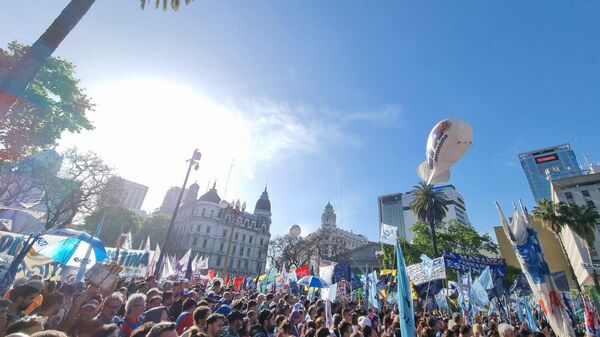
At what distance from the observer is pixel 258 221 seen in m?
85.2

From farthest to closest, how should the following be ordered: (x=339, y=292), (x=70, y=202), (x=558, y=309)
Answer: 1. (x=70, y=202)
2. (x=339, y=292)
3. (x=558, y=309)

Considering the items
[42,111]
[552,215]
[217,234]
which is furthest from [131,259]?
[217,234]

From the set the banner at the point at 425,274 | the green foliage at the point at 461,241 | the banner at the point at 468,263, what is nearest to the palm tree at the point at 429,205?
the green foliage at the point at 461,241

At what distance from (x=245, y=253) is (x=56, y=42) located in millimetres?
76541

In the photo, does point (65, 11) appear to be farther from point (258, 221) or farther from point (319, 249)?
point (258, 221)

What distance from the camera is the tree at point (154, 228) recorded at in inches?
2447

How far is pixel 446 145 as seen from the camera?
28.8ft

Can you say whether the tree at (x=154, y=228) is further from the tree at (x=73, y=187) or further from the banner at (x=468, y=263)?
the banner at (x=468, y=263)

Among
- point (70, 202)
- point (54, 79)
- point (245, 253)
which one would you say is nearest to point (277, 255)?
point (245, 253)

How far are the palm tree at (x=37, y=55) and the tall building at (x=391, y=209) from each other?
511 ft

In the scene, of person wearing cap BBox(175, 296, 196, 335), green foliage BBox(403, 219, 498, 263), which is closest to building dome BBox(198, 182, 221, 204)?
green foliage BBox(403, 219, 498, 263)

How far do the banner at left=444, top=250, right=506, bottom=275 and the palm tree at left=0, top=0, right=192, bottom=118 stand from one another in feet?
60.3

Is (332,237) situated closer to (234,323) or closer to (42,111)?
(42,111)

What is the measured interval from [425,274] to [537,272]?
31.1 feet
